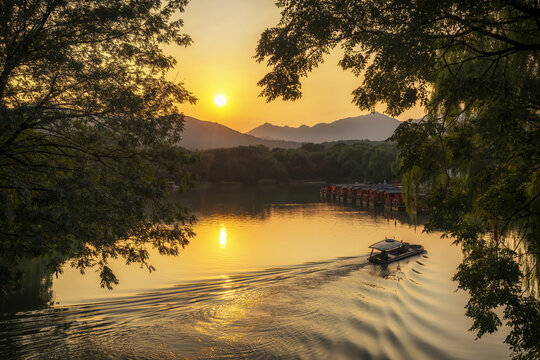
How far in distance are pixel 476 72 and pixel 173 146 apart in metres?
9.35

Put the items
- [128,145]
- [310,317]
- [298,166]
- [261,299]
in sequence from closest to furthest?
[128,145] → [310,317] → [261,299] → [298,166]

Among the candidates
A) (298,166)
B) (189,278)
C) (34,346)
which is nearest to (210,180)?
(298,166)

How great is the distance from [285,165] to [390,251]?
4921 inches

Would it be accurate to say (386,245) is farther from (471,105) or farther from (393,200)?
(393,200)

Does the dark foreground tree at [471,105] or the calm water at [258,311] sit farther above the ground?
the dark foreground tree at [471,105]

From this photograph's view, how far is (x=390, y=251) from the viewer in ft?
114

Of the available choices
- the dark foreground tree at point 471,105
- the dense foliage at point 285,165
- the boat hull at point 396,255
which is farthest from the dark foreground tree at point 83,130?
the dense foliage at point 285,165

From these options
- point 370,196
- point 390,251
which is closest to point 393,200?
point 370,196

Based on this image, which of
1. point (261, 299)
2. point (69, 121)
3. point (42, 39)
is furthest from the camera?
point (261, 299)

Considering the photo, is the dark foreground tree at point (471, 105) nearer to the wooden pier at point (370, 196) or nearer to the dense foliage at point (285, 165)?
the wooden pier at point (370, 196)

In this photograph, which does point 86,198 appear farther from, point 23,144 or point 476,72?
point 476,72

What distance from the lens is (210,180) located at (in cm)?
14750

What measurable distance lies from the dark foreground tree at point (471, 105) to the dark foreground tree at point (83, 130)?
418cm

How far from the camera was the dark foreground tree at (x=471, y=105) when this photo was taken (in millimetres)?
8047
